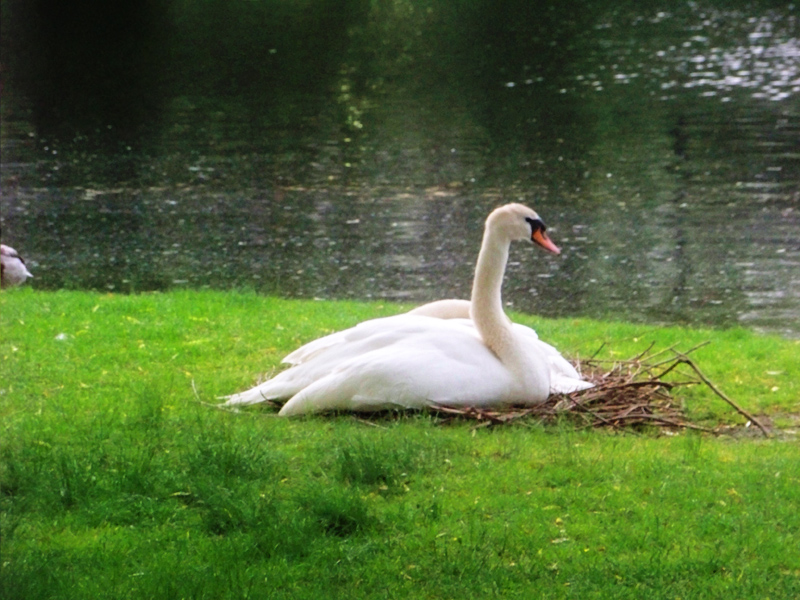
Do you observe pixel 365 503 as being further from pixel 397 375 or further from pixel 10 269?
pixel 10 269

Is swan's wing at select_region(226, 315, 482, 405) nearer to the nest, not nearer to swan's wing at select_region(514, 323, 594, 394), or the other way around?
swan's wing at select_region(514, 323, 594, 394)

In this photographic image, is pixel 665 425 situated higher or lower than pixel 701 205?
higher

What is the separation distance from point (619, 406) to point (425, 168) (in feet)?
47.9

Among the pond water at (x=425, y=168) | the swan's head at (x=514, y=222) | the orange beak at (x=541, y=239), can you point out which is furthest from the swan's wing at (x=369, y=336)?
the pond water at (x=425, y=168)

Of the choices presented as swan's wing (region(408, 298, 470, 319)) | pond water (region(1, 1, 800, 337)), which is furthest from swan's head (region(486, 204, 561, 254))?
pond water (region(1, 1, 800, 337))

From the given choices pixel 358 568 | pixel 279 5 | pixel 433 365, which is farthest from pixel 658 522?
pixel 279 5

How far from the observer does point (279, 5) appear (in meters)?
52.5

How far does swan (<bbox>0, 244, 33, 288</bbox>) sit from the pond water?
115cm

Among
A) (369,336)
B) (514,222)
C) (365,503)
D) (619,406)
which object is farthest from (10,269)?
(365,503)

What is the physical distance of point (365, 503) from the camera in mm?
5148

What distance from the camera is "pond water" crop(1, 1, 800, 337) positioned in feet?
47.4

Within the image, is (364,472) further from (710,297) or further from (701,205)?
(701,205)

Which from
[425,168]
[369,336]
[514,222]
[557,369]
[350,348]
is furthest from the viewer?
[425,168]

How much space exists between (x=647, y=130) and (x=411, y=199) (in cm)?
753
